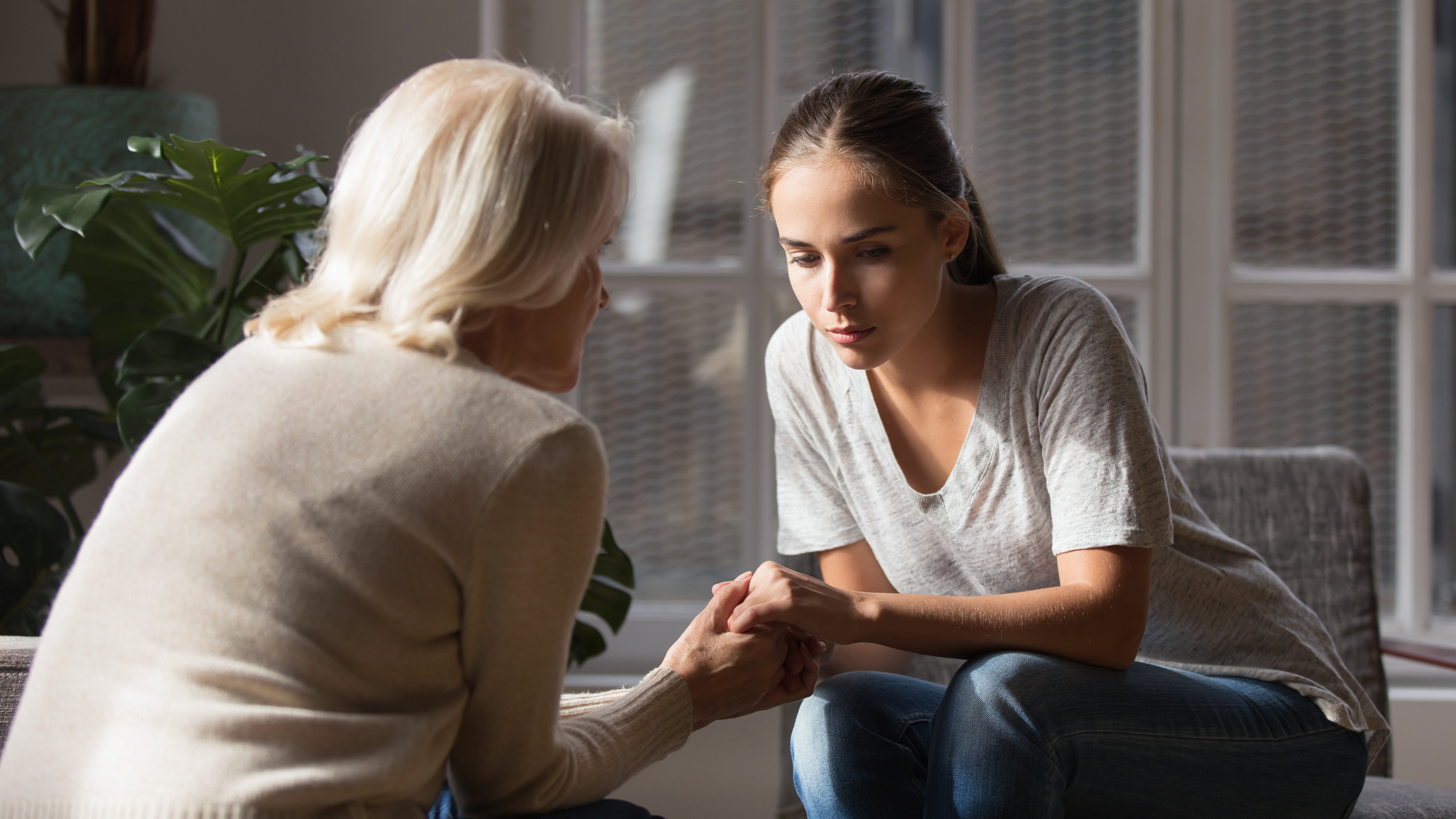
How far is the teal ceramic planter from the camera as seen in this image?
171cm

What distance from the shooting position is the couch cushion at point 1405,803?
4.25 feet

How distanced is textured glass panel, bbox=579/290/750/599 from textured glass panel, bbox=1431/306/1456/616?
147cm

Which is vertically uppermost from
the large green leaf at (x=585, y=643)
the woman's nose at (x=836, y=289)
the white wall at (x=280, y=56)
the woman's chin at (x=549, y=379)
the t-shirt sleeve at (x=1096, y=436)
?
the white wall at (x=280, y=56)

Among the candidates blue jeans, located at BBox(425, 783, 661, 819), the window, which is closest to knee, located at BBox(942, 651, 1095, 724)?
blue jeans, located at BBox(425, 783, 661, 819)

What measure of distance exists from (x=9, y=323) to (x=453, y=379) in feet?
4.72

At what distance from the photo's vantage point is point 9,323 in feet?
5.84

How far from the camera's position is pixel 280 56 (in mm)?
2086

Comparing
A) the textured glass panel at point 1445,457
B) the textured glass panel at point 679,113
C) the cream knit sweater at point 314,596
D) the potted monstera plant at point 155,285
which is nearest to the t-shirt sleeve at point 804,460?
the potted monstera plant at point 155,285

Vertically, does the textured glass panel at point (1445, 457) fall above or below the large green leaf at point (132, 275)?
below

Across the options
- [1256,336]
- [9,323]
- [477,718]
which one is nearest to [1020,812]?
[477,718]

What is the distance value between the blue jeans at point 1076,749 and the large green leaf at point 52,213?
→ 3.53ft

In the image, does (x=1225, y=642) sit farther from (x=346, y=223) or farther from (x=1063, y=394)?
(x=346, y=223)

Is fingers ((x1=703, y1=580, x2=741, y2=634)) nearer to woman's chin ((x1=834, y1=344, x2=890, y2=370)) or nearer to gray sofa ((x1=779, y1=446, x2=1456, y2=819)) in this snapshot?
woman's chin ((x1=834, y1=344, x2=890, y2=370))

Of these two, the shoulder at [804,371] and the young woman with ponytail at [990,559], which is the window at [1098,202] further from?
the young woman with ponytail at [990,559]
